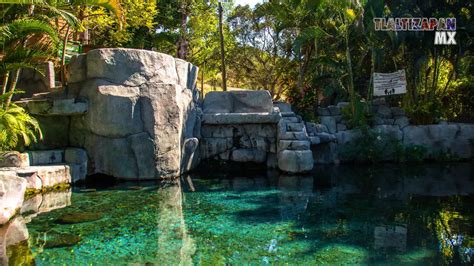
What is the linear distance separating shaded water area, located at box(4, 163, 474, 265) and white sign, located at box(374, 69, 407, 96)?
383 centimetres

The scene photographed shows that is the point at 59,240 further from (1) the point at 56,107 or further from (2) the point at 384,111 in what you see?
(2) the point at 384,111

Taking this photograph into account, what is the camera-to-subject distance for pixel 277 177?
366 inches

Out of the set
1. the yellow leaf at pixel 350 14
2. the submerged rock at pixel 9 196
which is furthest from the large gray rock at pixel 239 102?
the submerged rock at pixel 9 196

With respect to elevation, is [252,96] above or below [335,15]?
below

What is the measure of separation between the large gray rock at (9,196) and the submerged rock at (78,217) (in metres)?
0.60

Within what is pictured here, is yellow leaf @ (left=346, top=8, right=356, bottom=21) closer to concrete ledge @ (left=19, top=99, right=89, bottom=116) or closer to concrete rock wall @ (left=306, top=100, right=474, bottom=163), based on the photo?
concrete rock wall @ (left=306, top=100, right=474, bottom=163)

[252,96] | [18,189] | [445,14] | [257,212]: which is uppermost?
[445,14]

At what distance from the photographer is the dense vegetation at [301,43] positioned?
9.40 metres

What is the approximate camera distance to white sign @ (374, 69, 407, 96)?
11.7 m

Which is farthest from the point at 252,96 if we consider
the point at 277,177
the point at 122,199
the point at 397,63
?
the point at 397,63

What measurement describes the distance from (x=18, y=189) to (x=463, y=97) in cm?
1381

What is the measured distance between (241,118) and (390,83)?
16.2 feet

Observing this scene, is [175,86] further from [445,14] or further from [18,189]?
[445,14]

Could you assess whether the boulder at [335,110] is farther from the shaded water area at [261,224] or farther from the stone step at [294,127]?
the shaded water area at [261,224]
